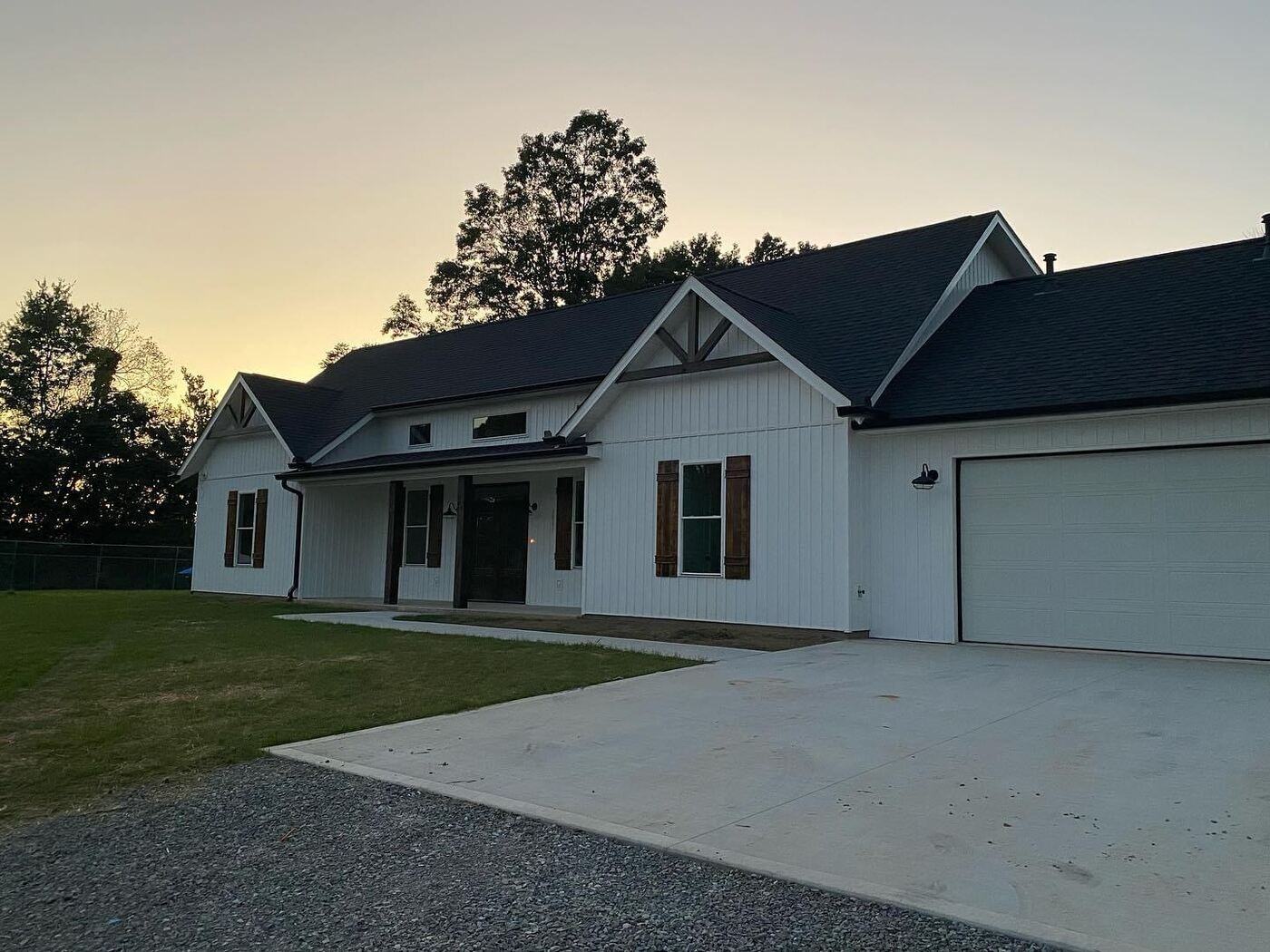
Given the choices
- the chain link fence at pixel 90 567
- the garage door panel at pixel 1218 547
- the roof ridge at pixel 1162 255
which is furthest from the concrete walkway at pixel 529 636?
the chain link fence at pixel 90 567

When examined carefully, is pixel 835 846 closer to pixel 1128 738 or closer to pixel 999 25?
pixel 1128 738

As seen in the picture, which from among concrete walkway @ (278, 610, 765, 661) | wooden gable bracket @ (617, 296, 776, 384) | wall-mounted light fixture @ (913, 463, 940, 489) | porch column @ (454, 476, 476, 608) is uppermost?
wooden gable bracket @ (617, 296, 776, 384)

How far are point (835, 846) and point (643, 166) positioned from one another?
39.2m

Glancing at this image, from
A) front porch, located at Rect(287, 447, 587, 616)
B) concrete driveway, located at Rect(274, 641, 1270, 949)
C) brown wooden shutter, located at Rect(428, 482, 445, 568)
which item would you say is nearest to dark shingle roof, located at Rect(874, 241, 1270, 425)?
concrete driveway, located at Rect(274, 641, 1270, 949)

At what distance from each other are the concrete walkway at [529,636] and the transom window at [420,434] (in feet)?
15.4

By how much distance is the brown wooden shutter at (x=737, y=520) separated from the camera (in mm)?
12477

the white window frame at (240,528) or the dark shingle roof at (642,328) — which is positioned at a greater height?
the dark shingle roof at (642,328)

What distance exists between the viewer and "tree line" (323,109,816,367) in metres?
39.3

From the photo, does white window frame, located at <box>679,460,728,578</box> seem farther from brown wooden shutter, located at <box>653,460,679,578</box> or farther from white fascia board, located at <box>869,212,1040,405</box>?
white fascia board, located at <box>869,212,1040,405</box>

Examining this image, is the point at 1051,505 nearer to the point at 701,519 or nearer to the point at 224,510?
the point at 701,519

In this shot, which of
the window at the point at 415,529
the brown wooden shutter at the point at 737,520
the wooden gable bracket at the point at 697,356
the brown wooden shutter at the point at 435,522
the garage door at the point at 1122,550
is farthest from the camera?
the window at the point at 415,529

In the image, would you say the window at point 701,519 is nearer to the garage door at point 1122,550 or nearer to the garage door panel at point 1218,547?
the garage door at point 1122,550

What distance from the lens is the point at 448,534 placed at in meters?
18.9

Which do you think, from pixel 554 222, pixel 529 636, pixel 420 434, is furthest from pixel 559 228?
pixel 529 636
